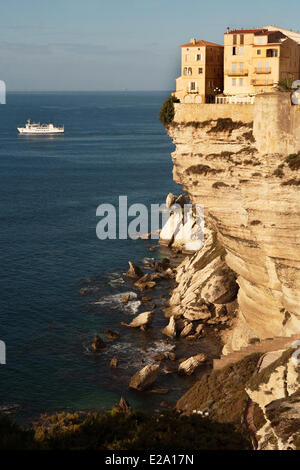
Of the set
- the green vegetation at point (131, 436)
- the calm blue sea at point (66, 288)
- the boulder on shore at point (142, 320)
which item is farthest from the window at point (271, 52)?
the green vegetation at point (131, 436)

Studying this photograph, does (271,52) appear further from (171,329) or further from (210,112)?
(171,329)

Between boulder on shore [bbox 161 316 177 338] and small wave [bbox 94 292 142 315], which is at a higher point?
small wave [bbox 94 292 142 315]

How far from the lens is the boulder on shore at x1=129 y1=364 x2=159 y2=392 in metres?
46.2

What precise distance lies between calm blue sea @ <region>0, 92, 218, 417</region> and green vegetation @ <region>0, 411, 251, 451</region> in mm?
20760

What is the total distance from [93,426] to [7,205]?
8407 cm

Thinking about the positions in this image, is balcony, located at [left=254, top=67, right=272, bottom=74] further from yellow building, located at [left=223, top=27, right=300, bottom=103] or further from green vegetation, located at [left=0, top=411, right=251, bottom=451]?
green vegetation, located at [left=0, top=411, right=251, bottom=451]

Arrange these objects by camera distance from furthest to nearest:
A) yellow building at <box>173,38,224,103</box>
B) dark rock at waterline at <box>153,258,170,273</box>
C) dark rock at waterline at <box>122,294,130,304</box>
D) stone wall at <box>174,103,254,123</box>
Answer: dark rock at waterline at <box>153,258,170,273</box>, dark rock at waterline at <box>122,294,130,304</box>, yellow building at <box>173,38,224,103</box>, stone wall at <box>174,103,254,123</box>

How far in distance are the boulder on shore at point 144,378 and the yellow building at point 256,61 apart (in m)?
21.1

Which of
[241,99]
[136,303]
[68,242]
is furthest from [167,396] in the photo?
[68,242]

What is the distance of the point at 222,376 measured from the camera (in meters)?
39.5

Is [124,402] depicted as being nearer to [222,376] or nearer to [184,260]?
[222,376]

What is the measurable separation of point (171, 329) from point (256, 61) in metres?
23.1

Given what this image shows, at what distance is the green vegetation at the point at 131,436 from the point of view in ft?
68.3

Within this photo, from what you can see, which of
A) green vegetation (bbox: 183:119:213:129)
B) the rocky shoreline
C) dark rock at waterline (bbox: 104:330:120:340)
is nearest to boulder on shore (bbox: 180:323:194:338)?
the rocky shoreline
